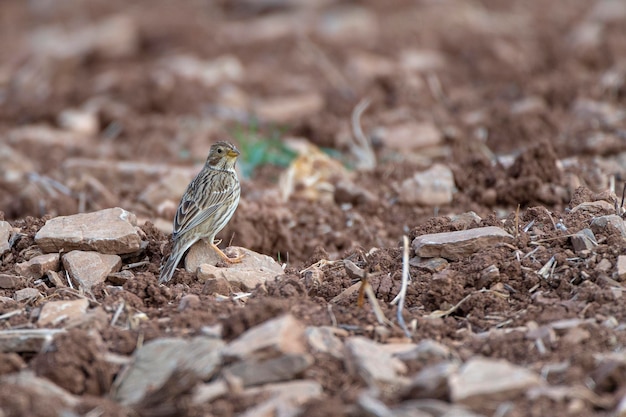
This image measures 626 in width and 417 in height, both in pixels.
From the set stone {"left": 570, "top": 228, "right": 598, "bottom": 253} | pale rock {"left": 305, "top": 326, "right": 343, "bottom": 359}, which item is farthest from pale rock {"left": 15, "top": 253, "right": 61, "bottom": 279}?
stone {"left": 570, "top": 228, "right": 598, "bottom": 253}

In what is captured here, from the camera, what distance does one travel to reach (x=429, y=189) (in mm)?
8555

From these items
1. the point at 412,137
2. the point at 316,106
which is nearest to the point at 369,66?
the point at 316,106

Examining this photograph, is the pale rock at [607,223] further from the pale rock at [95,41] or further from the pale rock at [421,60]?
the pale rock at [95,41]

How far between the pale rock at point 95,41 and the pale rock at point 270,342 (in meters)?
11.5

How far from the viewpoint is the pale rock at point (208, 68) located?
551 inches

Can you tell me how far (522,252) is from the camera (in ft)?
19.2

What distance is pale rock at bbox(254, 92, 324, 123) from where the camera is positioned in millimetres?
12258

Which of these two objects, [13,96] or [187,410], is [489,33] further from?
[187,410]

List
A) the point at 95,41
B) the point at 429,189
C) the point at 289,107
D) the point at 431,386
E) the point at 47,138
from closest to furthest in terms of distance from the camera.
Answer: the point at 431,386
the point at 429,189
the point at 47,138
the point at 289,107
the point at 95,41

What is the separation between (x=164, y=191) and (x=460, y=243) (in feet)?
12.9

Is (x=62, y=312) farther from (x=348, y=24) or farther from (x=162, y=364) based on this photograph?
(x=348, y=24)

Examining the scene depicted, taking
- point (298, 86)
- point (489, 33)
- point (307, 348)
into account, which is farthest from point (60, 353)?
point (489, 33)

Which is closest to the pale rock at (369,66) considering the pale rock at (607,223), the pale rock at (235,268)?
the pale rock at (235,268)

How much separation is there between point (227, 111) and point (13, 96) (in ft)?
11.9
